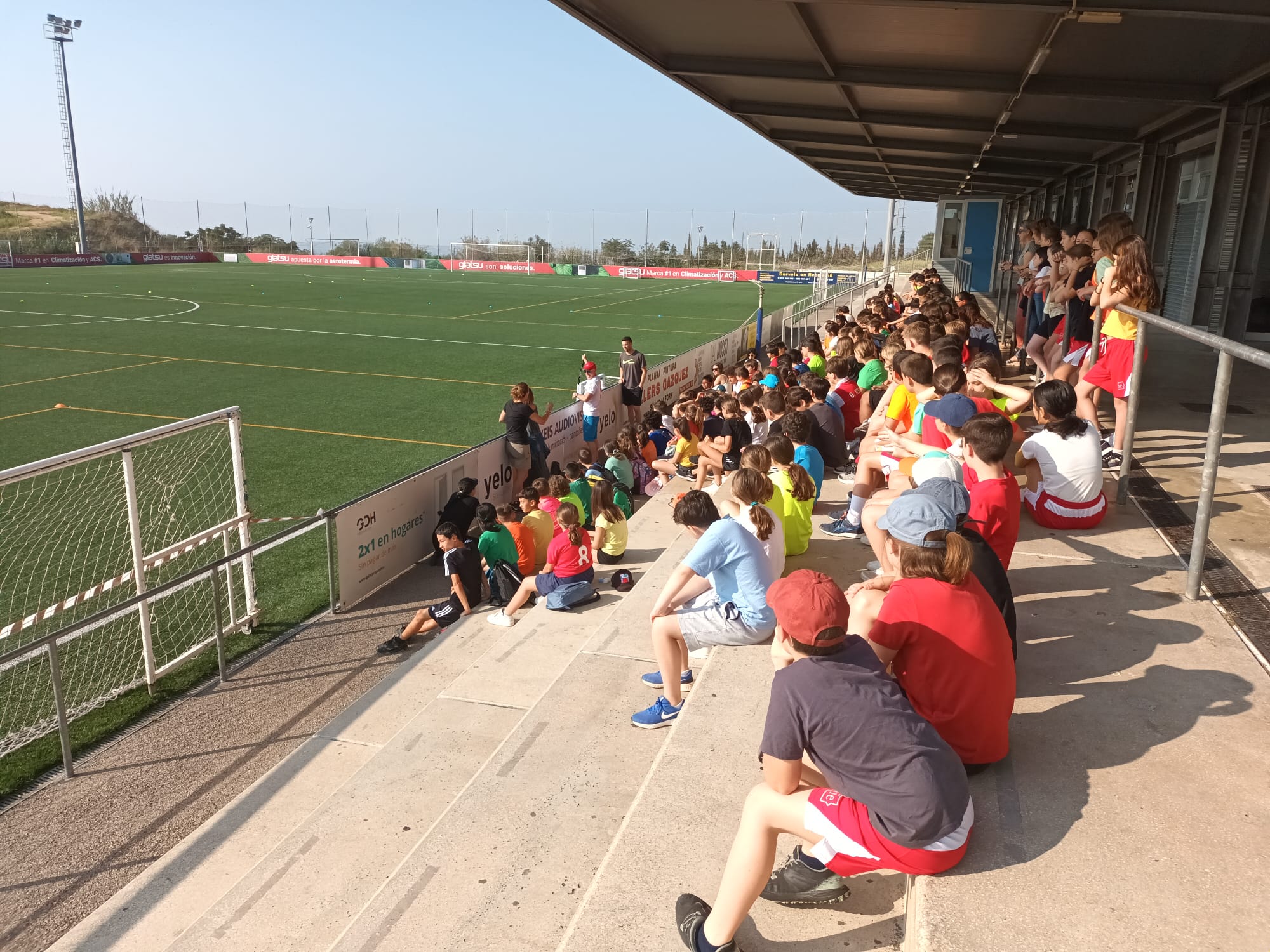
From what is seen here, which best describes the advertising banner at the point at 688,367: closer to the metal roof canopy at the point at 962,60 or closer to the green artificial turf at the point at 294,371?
the green artificial turf at the point at 294,371

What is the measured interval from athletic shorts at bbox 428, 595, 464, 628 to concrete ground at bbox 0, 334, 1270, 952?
0.53 metres

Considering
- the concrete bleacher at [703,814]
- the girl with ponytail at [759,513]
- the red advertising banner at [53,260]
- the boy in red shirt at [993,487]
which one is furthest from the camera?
the red advertising banner at [53,260]

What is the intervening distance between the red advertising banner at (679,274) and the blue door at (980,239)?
1224 inches

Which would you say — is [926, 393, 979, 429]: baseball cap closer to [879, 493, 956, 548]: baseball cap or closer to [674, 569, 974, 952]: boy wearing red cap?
[879, 493, 956, 548]: baseball cap

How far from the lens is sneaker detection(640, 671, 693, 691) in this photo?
198 inches

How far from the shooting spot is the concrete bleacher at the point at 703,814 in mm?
2840

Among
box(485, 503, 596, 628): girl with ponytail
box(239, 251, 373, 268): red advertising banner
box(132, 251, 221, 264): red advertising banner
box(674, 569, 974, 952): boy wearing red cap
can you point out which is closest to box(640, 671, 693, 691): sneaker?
box(674, 569, 974, 952): boy wearing red cap

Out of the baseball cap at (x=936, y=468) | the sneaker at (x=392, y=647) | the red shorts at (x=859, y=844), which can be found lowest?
the sneaker at (x=392, y=647)

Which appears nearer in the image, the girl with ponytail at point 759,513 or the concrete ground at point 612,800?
the concrete ground at point 612,800

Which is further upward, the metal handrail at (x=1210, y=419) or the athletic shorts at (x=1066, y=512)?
the metal handrail at (x=1210, y=419)

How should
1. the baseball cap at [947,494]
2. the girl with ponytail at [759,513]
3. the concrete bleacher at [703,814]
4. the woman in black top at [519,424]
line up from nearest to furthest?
the concrete bleacher at [703,814] → the baseball cap at [947,494] → the girl with ponytail at [759,513] → the woman in black top at [519,424]

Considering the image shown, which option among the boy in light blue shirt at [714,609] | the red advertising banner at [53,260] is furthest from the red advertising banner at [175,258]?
the boy in light blue shirt at [714,609]

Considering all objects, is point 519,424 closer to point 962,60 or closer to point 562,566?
point 562,566

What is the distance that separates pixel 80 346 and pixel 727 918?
25.9 metres
